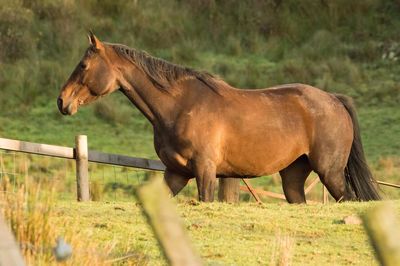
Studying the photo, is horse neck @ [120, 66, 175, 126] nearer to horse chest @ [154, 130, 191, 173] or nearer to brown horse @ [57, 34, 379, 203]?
brown horse @ [57, 34, 379, 203]

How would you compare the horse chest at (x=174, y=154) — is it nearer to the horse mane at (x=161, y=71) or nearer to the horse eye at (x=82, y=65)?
the horse mane at (x=161, y=71)

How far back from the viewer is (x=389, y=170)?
21.8 m

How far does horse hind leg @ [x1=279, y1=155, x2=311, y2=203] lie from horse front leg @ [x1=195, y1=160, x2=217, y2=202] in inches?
68.3

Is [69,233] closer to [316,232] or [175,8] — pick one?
[316,232]

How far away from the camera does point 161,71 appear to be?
14.2 meters

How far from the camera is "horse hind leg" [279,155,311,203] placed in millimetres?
15320

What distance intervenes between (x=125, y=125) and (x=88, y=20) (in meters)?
5.50

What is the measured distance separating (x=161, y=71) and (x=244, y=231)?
360 cm

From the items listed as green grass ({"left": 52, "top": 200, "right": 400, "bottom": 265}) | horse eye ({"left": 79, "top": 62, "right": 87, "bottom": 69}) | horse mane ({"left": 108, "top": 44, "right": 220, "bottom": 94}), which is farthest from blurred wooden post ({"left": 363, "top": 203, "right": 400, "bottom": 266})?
horse eye ({"left": 79, "top": 62, "right": 87, "bottom": 69})

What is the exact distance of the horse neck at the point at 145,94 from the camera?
14.1 metres

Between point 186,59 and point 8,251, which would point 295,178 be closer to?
point 8,251

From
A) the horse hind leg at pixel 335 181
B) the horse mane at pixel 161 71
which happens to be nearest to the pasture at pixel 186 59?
the horse hind leg at pixel 335 181

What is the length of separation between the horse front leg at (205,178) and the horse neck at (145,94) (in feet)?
2.26

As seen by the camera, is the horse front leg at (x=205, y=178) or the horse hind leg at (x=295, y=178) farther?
the horse hind leg at (x=295, y=178)
